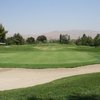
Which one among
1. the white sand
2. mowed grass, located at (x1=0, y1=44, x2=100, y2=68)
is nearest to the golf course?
the white sand

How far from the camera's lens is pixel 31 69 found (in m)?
16.9

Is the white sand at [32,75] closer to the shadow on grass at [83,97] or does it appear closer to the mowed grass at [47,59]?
the mowed grass at [47,59]

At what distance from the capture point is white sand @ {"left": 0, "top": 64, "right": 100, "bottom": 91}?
13625 mm

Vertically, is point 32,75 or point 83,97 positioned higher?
point 83,97

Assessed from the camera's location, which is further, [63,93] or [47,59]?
[47,59]

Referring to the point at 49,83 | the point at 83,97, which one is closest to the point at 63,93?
the point at 83,97

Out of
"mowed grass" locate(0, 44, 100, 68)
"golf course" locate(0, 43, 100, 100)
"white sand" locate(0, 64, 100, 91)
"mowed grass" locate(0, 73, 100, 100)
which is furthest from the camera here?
"mowed grass" locate(0, 44, 100, 68)

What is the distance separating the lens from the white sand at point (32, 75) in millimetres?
13625

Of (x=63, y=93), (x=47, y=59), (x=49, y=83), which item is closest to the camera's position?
(x=63, y=93)

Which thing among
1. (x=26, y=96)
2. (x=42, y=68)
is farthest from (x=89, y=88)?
(x=42, y=68)

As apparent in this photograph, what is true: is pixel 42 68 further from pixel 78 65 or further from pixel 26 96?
pixel 26 96

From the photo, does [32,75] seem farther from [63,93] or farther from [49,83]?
[63,93]

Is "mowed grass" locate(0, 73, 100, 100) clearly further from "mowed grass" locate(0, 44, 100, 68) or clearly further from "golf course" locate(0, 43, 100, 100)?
"mowed grass" locate(0, 44, 100, 68)

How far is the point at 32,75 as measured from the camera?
15.7 meters
